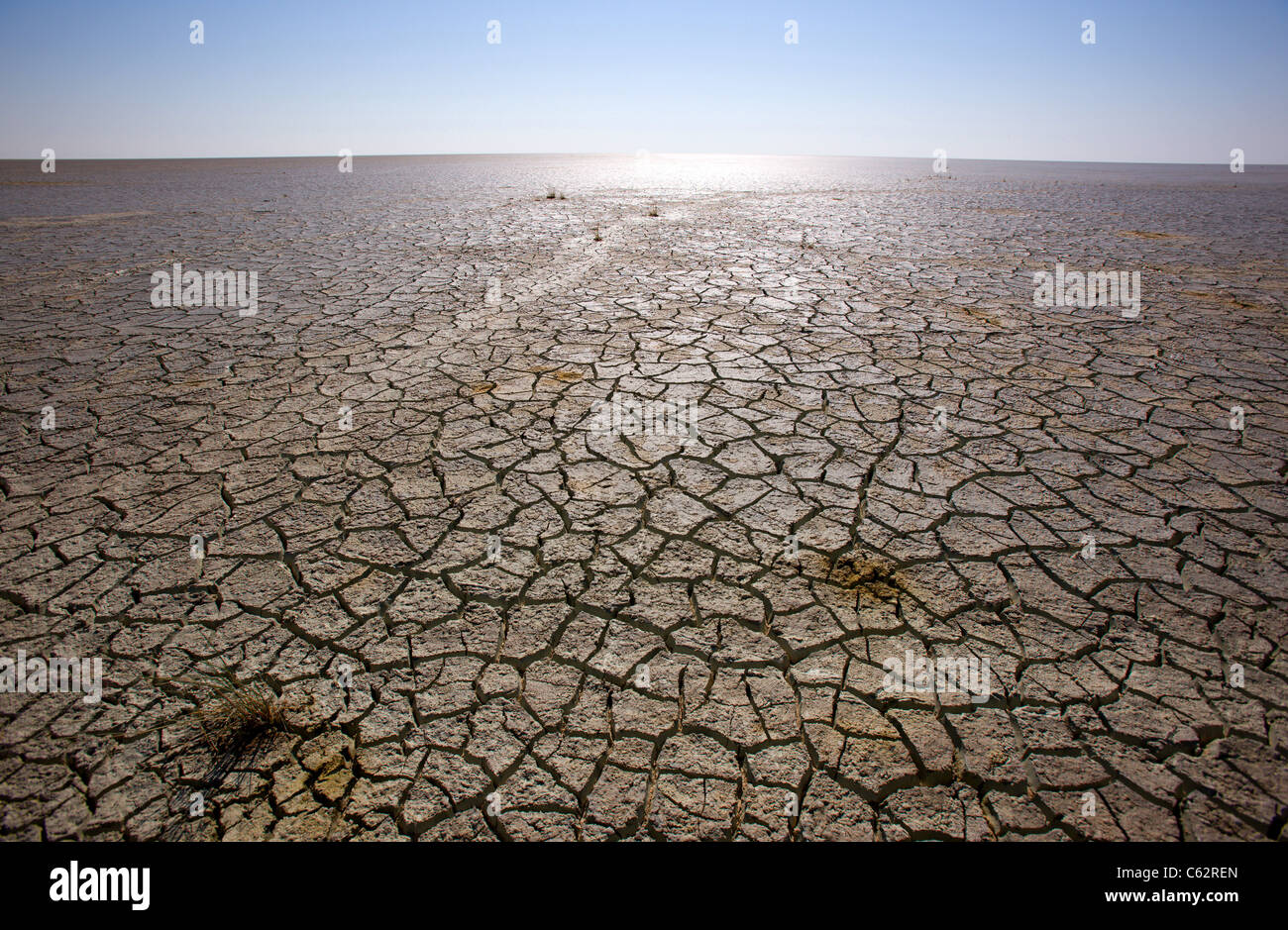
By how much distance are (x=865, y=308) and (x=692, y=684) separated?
5.35 metres

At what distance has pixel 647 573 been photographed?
2744 mm

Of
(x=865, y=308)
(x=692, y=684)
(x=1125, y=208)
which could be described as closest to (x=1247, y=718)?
(x=692, y=684)

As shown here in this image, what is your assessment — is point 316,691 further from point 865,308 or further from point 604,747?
→ point 865,308

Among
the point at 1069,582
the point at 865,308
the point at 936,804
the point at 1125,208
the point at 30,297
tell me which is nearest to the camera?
the point at 936,804

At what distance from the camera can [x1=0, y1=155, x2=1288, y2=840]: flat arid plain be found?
1866mm

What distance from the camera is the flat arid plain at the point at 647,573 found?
1.87m

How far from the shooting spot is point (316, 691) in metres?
2.17

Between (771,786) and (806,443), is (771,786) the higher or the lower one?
the lower one

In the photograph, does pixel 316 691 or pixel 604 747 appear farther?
pixel 316 691
